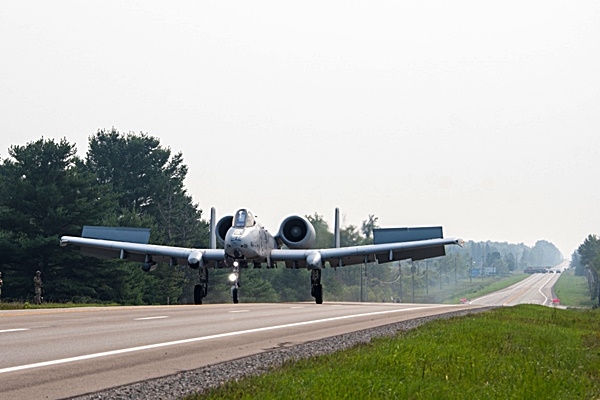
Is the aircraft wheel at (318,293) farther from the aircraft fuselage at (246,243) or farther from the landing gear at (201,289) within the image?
the landing gear at (201,289)

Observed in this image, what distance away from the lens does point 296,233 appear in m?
41.5

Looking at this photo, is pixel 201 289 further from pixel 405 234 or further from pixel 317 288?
pixel 405 234

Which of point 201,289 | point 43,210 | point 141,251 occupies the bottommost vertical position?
point 201,289

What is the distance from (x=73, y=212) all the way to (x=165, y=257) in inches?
946

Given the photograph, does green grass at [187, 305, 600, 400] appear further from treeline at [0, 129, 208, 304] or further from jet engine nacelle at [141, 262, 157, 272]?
treeline at [0, 129, 208, 304]

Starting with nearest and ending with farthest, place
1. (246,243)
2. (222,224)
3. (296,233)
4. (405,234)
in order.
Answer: (246,243), (222,224), (405,234), (296,233)

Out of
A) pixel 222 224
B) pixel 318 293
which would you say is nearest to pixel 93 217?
pixel 222 224

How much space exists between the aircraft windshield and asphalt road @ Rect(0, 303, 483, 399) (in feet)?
50.7

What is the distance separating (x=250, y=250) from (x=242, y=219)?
62.4 inches

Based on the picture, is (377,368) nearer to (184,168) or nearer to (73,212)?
(73,212)

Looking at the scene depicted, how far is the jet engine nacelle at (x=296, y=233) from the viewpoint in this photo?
135 ft

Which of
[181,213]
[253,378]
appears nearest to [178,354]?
[253,378]

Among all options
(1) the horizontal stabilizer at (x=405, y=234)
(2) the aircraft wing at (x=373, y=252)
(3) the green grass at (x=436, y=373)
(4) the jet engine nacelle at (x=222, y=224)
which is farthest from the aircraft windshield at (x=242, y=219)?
(3) the green grass at (x=436, y=373)

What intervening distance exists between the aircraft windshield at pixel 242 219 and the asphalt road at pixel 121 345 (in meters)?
15.5
